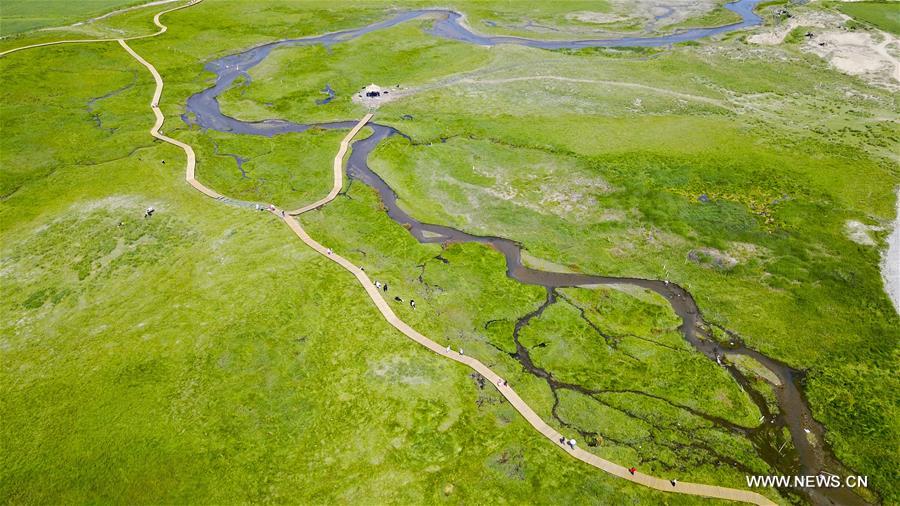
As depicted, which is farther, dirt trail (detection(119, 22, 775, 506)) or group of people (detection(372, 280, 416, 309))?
group of people (detection(372, 280, 416, 309))

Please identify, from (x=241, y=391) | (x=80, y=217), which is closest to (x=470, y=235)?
(x=241, y=391)

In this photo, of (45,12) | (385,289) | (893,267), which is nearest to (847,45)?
(893,267)

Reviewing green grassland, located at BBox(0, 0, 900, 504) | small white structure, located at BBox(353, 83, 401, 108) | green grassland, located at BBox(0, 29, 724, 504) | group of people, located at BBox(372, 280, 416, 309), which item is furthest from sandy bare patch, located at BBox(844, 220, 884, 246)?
small white structure, located at BBox(353, 83, 401, 108)

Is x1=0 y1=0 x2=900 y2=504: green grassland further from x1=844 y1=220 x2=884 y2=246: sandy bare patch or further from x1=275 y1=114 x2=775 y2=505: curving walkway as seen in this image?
x1=844 y1=220 x2=884 y2=246: sandy bare patch

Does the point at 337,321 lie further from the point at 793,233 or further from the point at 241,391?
the point at 793,233

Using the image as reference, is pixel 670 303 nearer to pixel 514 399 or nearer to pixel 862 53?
pixel 514 399

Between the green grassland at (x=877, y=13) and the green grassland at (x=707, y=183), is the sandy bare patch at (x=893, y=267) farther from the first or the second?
the green grassland at (x=877, y=13)
